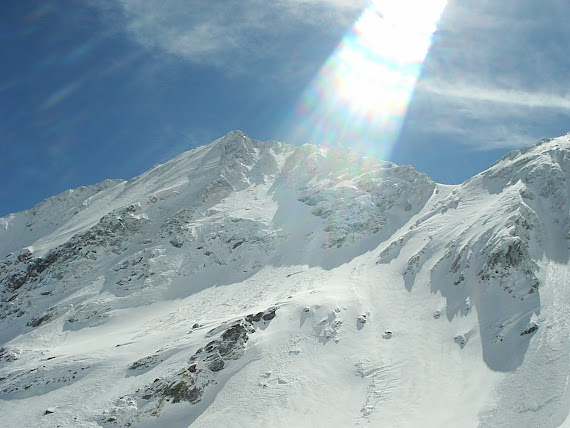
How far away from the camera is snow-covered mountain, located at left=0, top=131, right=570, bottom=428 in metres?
31.2

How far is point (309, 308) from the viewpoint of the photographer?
41719 mm

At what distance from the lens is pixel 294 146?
4119 inches

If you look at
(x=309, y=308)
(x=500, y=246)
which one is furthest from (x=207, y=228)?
(x=500, y=246)

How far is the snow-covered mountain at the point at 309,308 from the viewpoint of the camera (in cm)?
3116

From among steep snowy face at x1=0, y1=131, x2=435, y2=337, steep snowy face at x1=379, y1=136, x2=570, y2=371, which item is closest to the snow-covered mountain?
steep snowy face at x1=379, y1=136, x2=570, y2=371

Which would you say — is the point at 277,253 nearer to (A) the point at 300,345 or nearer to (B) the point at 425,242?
(B) the point at 425,242

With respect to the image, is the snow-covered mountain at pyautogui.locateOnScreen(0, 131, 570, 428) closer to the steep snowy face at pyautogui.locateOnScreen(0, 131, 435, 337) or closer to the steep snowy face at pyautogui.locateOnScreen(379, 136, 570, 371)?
the steep snowy face at pyautogui.locateOnScreen(379, 136, 570, 371)

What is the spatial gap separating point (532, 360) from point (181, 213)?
55.2m

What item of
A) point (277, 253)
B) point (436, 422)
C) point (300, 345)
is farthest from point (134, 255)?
point (436, 422)

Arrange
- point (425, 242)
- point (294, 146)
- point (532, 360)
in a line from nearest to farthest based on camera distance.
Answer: point (532, 360) < point (425, 242) < point (294, 146)

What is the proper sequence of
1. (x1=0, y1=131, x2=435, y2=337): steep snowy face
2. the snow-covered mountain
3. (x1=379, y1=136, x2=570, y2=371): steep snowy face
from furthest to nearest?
(x1=0, y1=131, x2=435, y2=337): steep snowy face < (x1=379, y1=136, x2=570, y2=371): steep snowy face < the snow-covered mountain

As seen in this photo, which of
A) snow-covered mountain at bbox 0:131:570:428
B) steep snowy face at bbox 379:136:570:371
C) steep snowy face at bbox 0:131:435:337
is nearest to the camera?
snow-covered mountain at bbox 0:131:570:428

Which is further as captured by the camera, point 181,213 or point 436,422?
point 181,213

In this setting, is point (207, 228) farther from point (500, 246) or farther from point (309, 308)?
point (500, 246)
